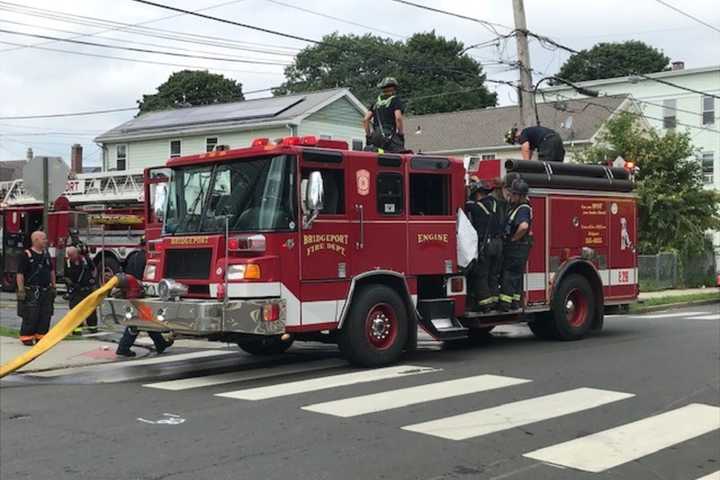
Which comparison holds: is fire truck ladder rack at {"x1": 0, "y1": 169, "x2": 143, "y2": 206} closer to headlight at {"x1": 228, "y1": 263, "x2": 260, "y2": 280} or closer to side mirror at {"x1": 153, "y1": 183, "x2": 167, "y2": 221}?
side mirror at {"x1": 153, "y1": 183, "x2": 167, "y2": 221}

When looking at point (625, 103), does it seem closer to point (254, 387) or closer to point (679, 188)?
point (679, 188)

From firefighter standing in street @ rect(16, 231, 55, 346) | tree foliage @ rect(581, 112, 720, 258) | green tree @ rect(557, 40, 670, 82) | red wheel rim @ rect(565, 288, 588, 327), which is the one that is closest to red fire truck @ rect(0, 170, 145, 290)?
firefighter standing in street @ rect(16, 231, 55, 346)

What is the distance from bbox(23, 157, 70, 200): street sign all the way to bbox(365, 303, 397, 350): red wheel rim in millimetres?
5512

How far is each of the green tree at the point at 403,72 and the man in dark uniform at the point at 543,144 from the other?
4943 centimetres

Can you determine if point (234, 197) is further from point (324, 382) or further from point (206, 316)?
point (324, 382)

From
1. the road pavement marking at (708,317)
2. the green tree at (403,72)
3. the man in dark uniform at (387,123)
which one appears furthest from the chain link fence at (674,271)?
the green tree at (403,72)

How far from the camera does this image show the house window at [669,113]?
45.7 m

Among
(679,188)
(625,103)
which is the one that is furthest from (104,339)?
(625,103)

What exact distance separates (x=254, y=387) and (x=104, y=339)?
524 cm

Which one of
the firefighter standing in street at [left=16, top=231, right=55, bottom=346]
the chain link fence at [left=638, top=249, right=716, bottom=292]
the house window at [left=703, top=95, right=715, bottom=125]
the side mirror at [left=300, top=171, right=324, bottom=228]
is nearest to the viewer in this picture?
the side mirror at [left=300, top=171, right=324, bottom=228]

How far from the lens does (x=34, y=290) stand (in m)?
11.9

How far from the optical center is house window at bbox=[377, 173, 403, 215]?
980 cm

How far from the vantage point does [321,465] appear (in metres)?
5.63

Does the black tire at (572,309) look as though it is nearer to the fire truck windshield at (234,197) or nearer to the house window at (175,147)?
the fire truck windshield at (234,197)
